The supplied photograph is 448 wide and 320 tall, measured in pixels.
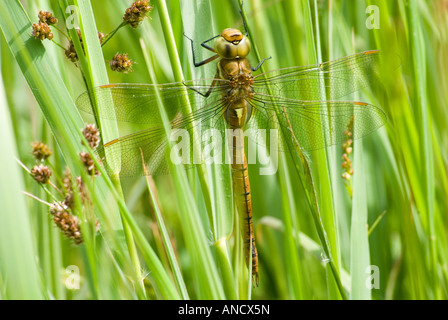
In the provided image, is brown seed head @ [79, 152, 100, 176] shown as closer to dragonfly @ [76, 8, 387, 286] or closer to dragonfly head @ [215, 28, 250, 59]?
dragonfly @ [76, 8, 387, 286]

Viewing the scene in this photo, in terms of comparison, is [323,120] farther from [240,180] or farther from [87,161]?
[87,161]

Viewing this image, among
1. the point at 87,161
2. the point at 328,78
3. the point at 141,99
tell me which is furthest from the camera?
the point at 328,78

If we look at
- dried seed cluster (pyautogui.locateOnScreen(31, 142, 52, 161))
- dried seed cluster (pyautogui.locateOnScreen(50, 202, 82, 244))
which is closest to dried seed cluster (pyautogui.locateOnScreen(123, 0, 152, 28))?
dried seed cluster (pyautogui.locateOnScreen(31, 142, 52, 161))

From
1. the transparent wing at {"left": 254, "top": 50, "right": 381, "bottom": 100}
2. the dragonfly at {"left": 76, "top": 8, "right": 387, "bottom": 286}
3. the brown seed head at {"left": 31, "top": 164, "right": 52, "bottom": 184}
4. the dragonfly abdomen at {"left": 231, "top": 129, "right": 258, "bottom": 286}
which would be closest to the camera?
the brown seed head at {"left": 31, "top": 164, "right": 52, "bottom": 184}

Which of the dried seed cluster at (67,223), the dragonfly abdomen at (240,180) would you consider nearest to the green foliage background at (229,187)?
the dried seed cluster at (67,223)

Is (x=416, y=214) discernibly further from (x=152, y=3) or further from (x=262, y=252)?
(x=152, y=3)

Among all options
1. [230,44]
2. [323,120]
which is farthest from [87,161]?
[323,120]

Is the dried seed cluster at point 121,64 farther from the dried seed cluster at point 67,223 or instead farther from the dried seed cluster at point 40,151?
the dried seed cluster at point 67,223

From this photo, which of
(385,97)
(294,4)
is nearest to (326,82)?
(385,97)
